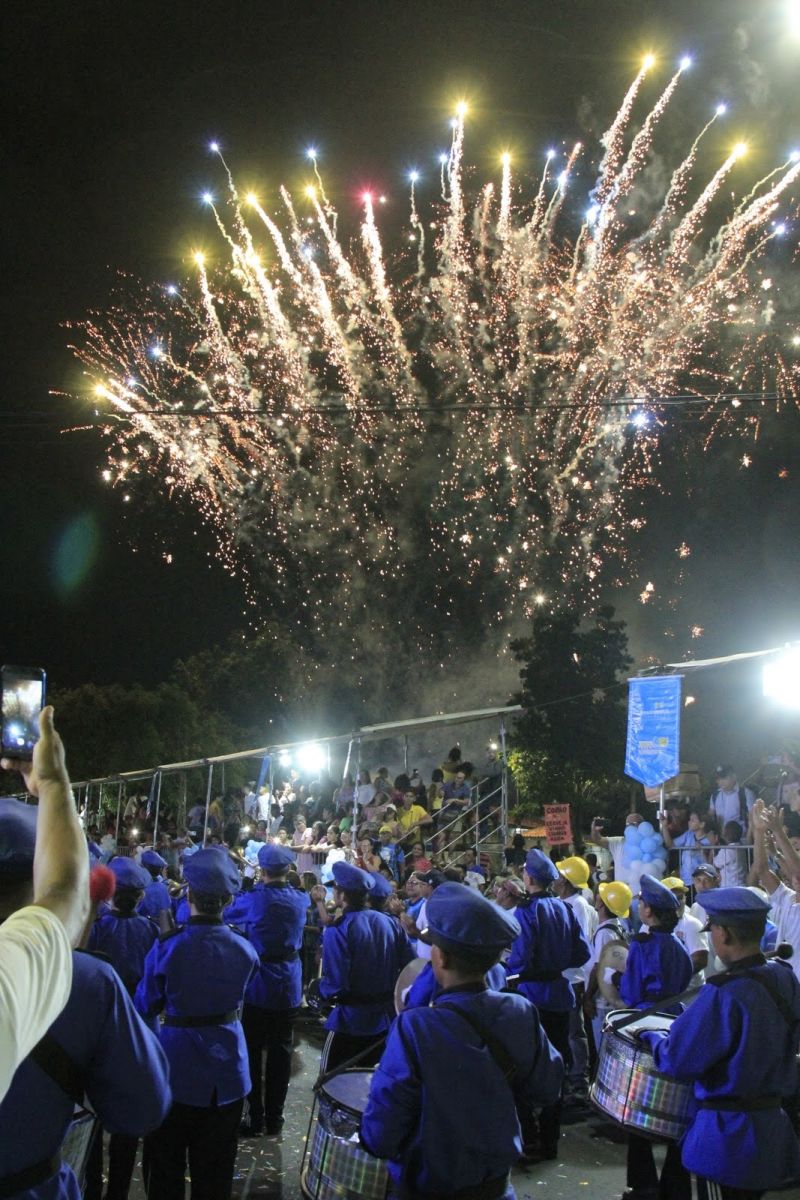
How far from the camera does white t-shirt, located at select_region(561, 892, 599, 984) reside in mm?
9219

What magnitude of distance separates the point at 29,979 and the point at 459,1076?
2052 millimetres

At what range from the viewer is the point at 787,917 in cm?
818

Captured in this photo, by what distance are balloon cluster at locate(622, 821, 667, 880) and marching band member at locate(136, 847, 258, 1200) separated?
925cm

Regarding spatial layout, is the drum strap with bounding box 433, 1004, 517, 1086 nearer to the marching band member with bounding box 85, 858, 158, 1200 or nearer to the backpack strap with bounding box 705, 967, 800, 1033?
the backpack strap with bounding box 705, 967, 800, 1033

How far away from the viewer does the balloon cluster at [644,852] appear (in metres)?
13.8

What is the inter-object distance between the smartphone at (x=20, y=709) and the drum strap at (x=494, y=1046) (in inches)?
70.1

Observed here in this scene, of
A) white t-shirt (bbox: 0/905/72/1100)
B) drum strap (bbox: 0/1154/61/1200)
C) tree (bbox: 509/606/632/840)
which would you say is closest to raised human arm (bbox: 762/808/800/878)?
drum strap (bbox: 0/1154/61/1200)

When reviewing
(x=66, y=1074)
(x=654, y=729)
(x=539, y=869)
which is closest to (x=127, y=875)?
(x=539, y=869)

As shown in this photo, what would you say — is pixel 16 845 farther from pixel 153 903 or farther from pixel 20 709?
pixel 153 903

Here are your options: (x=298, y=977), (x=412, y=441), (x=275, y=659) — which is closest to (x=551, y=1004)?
(x=298, y=977)

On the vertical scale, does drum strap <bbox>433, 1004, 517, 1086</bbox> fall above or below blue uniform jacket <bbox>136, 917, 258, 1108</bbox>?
above

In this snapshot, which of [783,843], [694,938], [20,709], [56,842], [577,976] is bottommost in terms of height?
[577,976]

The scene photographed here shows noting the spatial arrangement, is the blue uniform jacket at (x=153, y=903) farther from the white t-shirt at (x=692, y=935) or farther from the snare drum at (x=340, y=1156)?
the snare drum at (x=340, y=1156)

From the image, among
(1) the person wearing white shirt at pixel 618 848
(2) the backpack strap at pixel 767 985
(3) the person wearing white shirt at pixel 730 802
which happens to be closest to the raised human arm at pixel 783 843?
(2) the backpack strap at pixel 767 985
